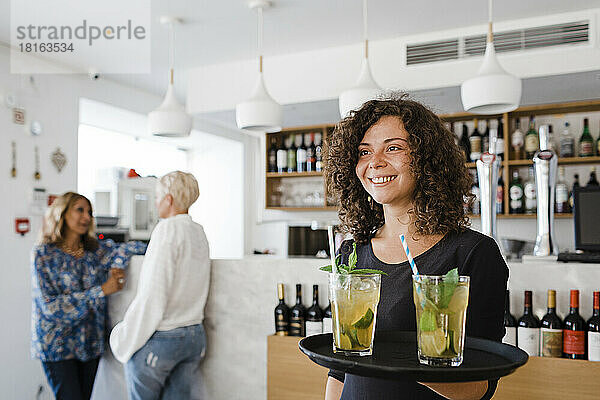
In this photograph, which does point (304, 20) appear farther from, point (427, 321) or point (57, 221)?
point (427, 321)

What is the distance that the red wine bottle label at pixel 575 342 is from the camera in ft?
7.07

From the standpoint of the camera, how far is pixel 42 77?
456cm

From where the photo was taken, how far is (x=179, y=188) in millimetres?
2758

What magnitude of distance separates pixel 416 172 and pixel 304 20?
109 inches

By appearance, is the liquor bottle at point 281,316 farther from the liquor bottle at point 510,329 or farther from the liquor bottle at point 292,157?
the liquor bottle at point 292,157

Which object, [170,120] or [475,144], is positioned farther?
[475,144]

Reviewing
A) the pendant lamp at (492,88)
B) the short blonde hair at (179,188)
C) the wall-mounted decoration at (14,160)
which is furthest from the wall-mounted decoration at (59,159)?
the pendant lamp at (492,88)

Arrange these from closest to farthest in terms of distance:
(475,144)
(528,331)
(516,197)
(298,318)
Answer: (528,331)
(298,318)
(516,197)
(475,144)

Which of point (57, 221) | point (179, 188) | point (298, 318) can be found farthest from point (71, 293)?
point (298, 318)

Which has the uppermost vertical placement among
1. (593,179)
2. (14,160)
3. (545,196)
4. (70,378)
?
(14,160)

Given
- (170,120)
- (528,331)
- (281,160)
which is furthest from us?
(281,160)

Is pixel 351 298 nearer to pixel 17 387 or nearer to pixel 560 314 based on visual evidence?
pixel 560 314

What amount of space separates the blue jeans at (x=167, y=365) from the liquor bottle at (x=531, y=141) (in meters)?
2.87

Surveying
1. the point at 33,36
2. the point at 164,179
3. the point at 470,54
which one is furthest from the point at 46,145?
the point at 470,54
